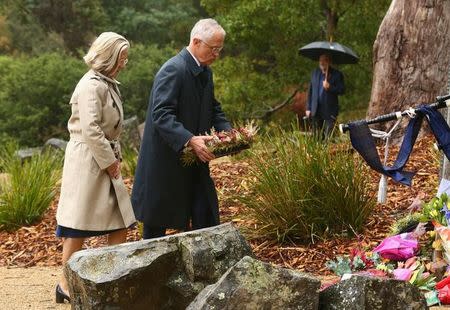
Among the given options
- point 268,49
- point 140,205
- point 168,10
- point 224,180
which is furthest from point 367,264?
point 168,10

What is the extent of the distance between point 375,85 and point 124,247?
5619 mm

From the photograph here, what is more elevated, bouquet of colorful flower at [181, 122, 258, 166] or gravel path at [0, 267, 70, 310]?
bouquet of colorful flower at [181, 122, 258, 166]

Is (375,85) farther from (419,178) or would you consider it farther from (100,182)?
(100,182)

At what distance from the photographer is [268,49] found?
18.0 m

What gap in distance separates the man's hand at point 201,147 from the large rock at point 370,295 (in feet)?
5.09

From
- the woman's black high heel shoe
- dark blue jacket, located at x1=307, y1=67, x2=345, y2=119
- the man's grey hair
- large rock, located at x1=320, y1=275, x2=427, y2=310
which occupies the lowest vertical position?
the woman's black high heel shoe

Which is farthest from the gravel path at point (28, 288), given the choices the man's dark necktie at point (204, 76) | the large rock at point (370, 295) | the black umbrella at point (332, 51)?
the black umbrella at point (332, 51)

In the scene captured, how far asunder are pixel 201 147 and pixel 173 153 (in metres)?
0.37

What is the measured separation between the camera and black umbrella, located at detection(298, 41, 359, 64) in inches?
450

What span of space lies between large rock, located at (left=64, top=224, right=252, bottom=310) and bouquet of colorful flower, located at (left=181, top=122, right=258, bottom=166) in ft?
2.96

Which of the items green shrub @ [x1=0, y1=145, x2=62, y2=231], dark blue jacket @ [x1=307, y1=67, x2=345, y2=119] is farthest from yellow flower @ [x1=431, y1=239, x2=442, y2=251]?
dark blue jacket @ [x1=307, y1=67, x2=345, y2=119]

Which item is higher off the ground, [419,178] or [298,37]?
[298,37]

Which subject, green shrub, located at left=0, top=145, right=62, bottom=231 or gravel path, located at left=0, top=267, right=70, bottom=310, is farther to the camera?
green shrub, located at left=0, top=145, right=62, bottom=231

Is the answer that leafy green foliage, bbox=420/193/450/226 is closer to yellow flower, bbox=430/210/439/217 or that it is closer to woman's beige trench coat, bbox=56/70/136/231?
yellow flower, bbox=430/210/439/217
